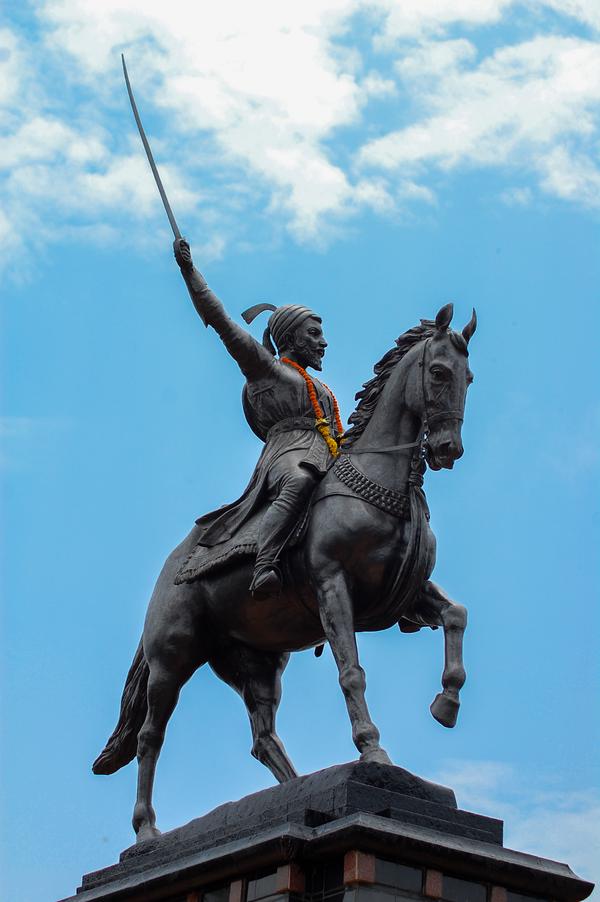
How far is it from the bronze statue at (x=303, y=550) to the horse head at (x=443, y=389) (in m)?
0.01

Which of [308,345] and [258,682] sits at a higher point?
[308,345]

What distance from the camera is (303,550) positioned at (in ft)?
40.6

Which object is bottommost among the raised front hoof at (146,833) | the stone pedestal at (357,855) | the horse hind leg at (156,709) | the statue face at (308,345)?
the stone pedestal at (357,855)

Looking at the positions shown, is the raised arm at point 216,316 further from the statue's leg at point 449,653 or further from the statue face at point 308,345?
the statue's leg at point 449,653

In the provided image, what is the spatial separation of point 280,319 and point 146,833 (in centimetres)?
450

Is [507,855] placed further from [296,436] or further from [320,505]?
[296,436]

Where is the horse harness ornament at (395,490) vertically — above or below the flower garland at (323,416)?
below

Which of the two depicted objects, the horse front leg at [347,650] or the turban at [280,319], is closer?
the horse front leg at [347,650]

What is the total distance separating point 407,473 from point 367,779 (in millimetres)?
2439

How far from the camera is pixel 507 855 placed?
435 inches

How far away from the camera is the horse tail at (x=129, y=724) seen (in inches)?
547

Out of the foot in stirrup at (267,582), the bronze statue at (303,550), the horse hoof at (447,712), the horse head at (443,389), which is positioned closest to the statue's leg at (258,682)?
the bronze statue at (303,550)

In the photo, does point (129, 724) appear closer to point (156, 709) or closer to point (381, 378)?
point (156, 709)

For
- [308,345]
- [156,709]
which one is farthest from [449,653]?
[308,345]
